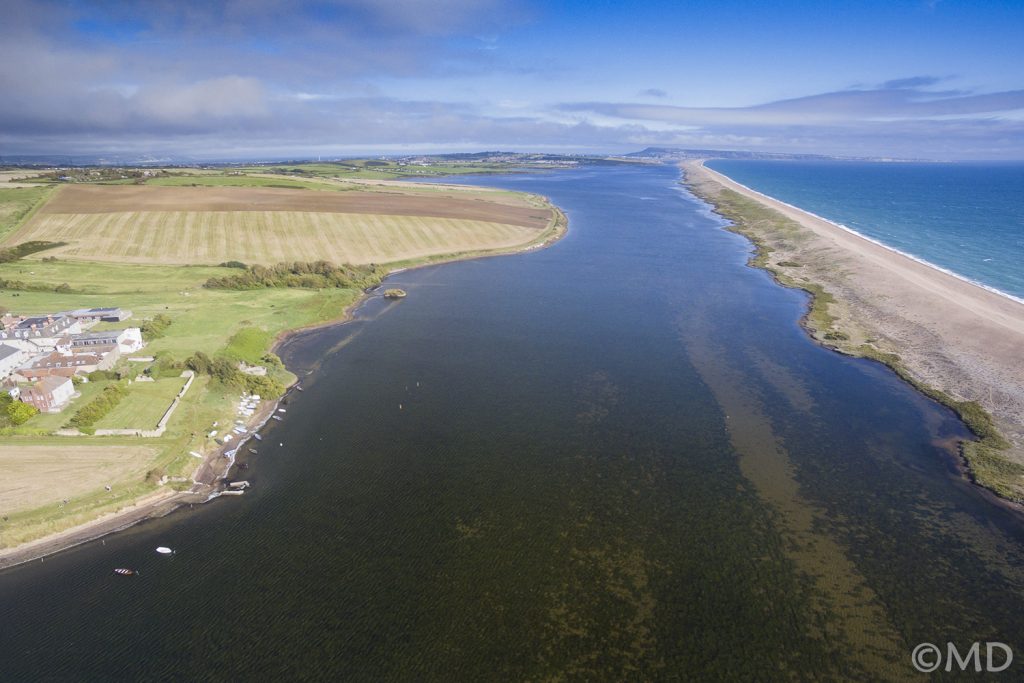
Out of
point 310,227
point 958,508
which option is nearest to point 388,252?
point 310,227

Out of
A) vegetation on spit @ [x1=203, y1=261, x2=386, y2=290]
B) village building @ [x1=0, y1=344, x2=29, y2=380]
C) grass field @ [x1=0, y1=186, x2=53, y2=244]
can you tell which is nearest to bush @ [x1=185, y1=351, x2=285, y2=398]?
village building @ [x1=0, y1=344, x2=29, y2=380]

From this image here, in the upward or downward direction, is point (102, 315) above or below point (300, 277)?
above

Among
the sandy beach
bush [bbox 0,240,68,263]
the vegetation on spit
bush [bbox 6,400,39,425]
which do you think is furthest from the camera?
bush [bbox 0,240,68,263]

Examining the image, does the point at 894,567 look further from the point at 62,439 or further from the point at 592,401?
the point at 62,439

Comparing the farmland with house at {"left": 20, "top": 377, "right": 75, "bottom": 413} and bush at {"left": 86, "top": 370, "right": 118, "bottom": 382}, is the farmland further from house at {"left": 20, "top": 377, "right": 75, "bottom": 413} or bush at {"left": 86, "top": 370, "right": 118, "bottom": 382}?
house at {"left": 20, "top": 377, "right": 75, "bottom": 413}

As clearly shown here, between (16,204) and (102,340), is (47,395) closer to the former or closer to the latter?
(102,340)

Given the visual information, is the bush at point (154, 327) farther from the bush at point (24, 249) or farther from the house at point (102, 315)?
the bush at point (24, 249)

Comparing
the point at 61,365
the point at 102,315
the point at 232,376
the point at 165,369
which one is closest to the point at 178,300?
the point at 102,315
